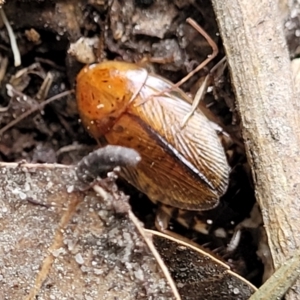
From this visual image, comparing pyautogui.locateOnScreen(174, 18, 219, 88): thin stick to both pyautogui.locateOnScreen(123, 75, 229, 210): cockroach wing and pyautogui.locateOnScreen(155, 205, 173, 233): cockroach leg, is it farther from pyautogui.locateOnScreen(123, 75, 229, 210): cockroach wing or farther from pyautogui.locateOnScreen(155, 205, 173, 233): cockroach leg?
pyautogui.locateOnScreen(155, 205, 173, 233): cockroach leg

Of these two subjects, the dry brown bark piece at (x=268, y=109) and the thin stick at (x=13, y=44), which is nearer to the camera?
the dry brown bark piece at (x=268, y=109)

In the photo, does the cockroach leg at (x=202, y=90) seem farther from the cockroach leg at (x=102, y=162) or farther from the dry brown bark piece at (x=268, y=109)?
the cockroach leg at (x=102, y=162)

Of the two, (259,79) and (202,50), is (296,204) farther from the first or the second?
(202,50)

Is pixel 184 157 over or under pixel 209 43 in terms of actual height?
under

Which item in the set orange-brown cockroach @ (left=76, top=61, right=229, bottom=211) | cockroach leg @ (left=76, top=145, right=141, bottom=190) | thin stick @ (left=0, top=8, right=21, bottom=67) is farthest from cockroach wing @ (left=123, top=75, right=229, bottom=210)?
thin stick @ (left=0, top=8, right=21, bottom=67)

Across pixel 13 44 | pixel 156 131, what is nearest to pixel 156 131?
pixel 156 131

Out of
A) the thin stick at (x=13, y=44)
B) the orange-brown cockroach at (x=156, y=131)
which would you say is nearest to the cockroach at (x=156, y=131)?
the orange-brown cockroach at (x=156, y=131)

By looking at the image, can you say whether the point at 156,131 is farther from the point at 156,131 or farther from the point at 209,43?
the point at 209,43

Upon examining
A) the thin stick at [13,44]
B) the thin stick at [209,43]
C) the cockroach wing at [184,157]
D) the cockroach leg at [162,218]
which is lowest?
the cockroach leg at [162,218]
